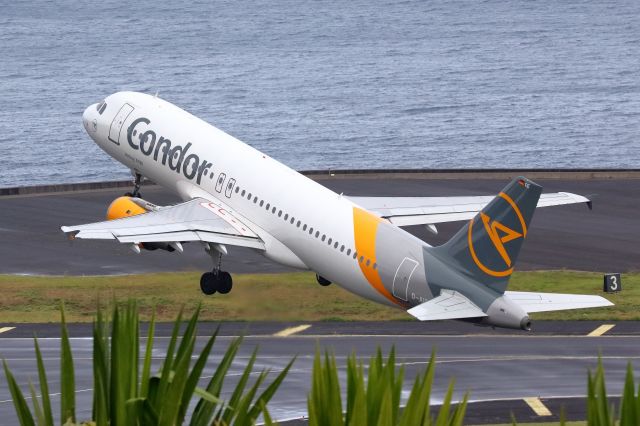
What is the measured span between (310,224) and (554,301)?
13.3 m

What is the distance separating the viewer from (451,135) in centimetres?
18962

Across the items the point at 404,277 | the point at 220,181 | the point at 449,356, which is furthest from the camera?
the point at 220,181

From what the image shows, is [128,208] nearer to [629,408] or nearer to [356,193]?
[356,193]

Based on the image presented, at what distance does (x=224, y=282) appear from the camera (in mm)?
62062

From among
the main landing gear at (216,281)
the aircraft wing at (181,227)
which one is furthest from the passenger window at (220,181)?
the main landing gear at (216,281)

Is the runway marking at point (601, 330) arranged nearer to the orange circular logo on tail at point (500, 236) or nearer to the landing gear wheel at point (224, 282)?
the orange circular logo on tail at point (500, 236)

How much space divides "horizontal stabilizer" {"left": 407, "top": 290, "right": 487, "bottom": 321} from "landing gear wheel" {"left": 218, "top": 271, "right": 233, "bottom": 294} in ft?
51.2

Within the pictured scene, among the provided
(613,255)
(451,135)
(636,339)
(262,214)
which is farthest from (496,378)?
(451,135)

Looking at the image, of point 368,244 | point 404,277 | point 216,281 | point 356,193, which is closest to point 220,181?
point 216,281

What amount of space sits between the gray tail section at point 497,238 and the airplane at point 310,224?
43mm

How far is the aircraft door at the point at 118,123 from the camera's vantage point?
65.6m

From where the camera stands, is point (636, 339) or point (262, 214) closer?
point (636, 339)

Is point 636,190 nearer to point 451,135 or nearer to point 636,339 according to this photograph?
point 636,339

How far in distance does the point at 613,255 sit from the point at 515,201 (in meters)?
30.0
